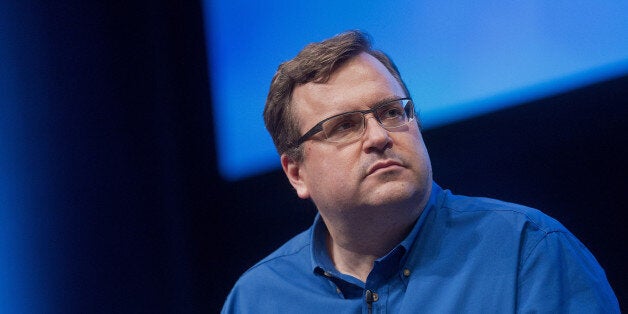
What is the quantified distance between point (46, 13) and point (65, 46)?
13 centimetres

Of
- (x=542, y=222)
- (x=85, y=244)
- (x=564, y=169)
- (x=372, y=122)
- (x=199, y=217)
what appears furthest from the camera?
(x=199, y=217)

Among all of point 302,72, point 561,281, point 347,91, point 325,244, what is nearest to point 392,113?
point 347,91

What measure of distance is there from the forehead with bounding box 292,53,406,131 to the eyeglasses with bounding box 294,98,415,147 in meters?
0.02

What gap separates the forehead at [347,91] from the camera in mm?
1354

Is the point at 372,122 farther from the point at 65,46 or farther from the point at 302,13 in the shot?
the point at 65,46

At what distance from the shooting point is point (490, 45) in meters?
1.72

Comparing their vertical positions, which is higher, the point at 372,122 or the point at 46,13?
the point at 46,13

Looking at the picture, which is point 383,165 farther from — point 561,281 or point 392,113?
point 561,281

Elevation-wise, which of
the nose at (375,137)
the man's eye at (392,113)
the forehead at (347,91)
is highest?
the forehead at (347,91)

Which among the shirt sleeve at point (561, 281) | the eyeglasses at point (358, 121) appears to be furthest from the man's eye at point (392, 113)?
the shirt sleeve at point (561, 281)

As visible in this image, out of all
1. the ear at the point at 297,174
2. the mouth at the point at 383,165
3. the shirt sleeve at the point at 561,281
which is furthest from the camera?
the ear at the point at 297,174

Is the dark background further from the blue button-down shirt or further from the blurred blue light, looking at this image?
the blue button-down shirt

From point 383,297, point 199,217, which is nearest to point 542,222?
point 383,297

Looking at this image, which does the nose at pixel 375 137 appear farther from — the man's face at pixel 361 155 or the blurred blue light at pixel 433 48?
the blurred blue light at pixel 433 48
